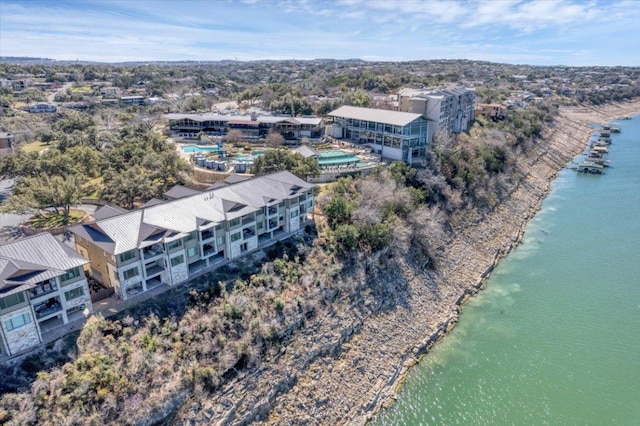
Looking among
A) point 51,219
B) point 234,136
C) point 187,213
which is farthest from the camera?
point 234,136

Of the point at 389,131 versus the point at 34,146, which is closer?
the point at 389,131

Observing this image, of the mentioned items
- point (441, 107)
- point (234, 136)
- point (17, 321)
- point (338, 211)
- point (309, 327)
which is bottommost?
point (309, 327)

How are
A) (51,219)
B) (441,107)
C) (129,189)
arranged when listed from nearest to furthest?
(51,219), (129,189), (441,107)

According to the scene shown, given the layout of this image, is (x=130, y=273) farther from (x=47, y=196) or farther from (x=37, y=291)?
(x=47, y=196)

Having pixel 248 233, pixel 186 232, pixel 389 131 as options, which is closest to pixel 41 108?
pixel 389 131

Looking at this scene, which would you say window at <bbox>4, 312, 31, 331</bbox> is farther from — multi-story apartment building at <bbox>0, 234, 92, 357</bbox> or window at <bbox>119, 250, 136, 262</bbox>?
window at <bbox>119, 250, 136, 262</bbox>

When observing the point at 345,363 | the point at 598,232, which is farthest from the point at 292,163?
the point at 598,232
